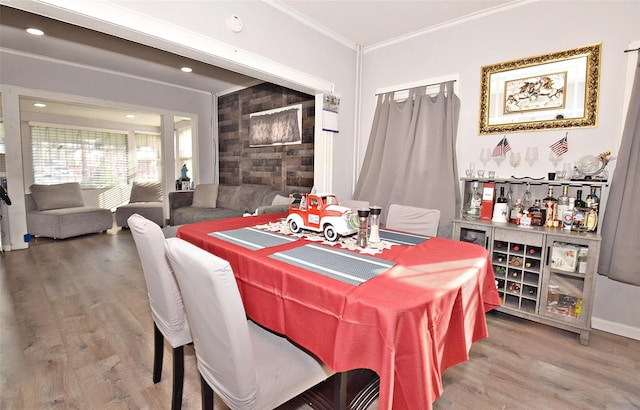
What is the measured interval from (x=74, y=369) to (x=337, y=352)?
181 cm

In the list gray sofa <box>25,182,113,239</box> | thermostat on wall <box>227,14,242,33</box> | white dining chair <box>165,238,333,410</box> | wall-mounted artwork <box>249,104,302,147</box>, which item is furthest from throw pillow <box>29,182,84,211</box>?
white dining chair <box>165,238,333,410</box>

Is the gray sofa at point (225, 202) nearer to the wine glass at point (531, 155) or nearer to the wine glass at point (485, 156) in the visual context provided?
the wine glass at point (485, 156)

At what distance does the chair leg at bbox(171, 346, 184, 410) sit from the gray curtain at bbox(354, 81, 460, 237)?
243 centimetres

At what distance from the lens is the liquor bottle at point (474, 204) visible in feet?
9.05

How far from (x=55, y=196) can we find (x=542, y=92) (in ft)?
22.8

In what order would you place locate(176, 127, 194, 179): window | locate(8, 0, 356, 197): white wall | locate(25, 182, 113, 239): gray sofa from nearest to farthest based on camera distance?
locate(8, 0, 356, 197): white wall < locate(25, 182, 113, 239): gray sofa < locate(176, 127, 194, 179): window

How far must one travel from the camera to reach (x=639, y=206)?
2.07 m

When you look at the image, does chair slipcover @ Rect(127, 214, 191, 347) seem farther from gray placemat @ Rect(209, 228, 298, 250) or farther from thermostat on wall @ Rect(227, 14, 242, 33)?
thermostat on wall @ Rect(227, 14, 242, 33)

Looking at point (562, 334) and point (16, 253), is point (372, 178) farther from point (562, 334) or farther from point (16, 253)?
point (16, 253)

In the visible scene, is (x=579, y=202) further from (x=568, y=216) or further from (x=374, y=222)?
(x=374, y=222)

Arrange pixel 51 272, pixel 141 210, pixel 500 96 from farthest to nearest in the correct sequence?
pixel 141 210, pixel 51 272, pixel 500 96

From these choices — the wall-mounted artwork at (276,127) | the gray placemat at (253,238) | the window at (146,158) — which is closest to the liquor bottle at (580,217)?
the gray placemat at (253,238)

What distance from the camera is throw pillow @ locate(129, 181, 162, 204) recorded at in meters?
6.38

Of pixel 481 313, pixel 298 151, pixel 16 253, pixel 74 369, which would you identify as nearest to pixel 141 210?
pixel 16 253
